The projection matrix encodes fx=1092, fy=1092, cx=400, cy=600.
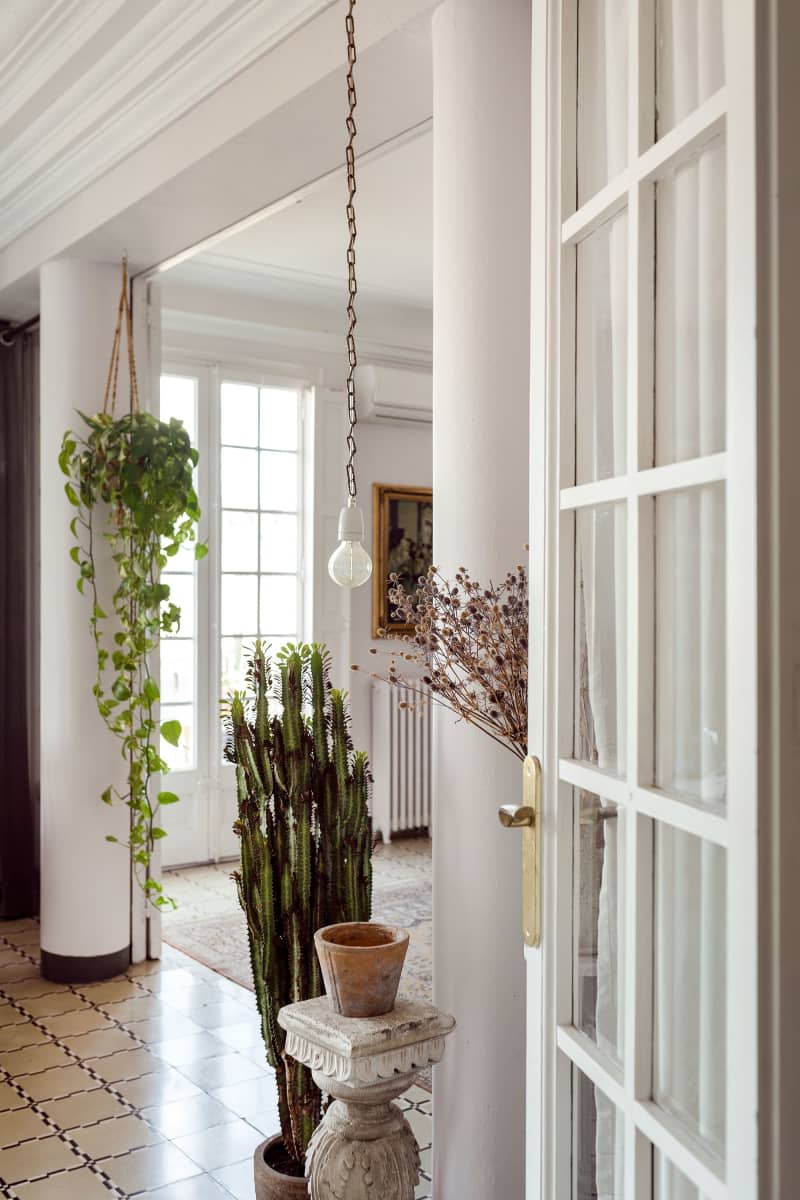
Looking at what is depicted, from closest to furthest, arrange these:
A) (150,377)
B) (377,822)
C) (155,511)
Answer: (155,511) < (150,377) < (377,822)

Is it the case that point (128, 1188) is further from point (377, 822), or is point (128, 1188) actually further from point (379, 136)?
point (377, 822)

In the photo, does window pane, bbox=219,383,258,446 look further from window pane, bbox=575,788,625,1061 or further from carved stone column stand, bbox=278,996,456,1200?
window pane, bbox=575,788,625,1061

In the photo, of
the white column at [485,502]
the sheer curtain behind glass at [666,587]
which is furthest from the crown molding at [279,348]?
the sheer curtain behind glass at [666,587]

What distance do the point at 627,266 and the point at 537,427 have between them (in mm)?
288

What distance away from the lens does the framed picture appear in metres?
6.38

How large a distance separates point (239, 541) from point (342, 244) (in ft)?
5.63

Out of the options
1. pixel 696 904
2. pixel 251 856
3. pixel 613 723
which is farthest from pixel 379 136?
pixel 696 904

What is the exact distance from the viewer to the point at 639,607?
1.30 metres

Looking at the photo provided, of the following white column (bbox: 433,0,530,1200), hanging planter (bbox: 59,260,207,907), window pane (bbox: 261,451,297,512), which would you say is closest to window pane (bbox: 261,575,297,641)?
window pane (bbox: 261,451,297,512)

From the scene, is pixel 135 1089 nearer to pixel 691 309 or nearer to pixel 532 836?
pixel 532 836

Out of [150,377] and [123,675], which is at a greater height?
[150,377]

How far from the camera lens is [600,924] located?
145cm

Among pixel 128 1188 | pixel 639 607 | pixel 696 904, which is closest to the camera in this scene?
pixel 696 904

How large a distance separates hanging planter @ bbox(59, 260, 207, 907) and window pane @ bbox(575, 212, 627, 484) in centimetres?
266
